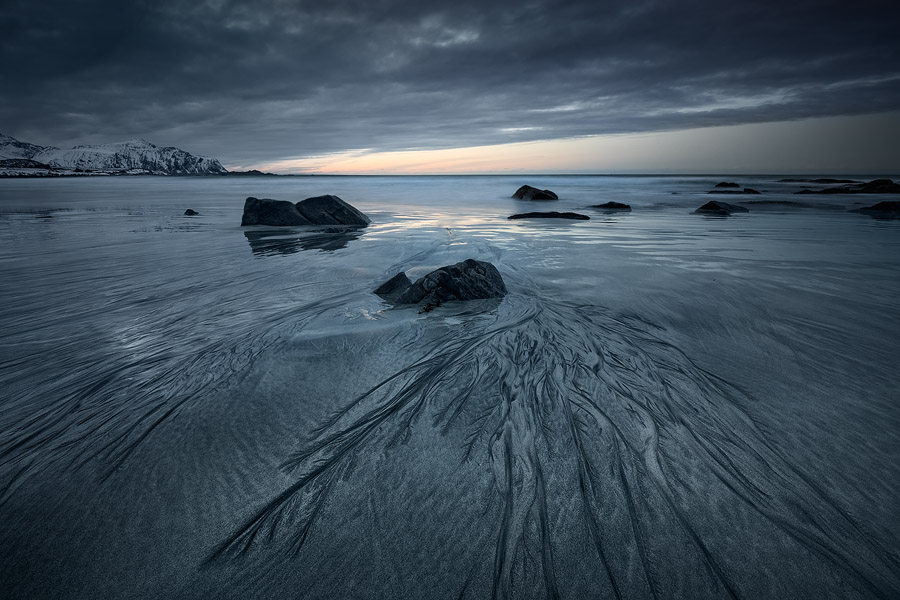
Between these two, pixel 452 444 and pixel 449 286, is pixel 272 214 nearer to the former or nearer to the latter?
pixel 449 286

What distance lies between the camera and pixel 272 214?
13273 mm

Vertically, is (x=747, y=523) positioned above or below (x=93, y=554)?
below

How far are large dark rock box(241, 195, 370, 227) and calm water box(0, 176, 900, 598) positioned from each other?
331 inches

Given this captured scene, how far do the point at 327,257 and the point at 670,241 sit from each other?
8.58 m

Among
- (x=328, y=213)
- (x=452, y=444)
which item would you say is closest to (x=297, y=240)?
(x=328, y=213)

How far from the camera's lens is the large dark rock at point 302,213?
1323cm

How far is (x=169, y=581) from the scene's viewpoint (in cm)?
150

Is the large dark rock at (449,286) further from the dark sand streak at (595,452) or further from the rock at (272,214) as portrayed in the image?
the rock at (272,214)

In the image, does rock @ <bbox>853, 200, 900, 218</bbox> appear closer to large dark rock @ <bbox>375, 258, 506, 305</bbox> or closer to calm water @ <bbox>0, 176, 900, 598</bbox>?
calm water @ <bbox>0, 176, 900, 598</bbox>

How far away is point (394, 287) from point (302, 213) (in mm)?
10021

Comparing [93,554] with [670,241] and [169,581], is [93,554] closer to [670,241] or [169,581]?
[169,581]

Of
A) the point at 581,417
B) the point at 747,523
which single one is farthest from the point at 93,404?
the point at 747,523

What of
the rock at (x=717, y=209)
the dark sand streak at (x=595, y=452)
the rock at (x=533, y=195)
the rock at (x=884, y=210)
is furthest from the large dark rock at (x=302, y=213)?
the rock at (x=884, y=210)

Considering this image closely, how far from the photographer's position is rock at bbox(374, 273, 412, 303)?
5.10 meters
